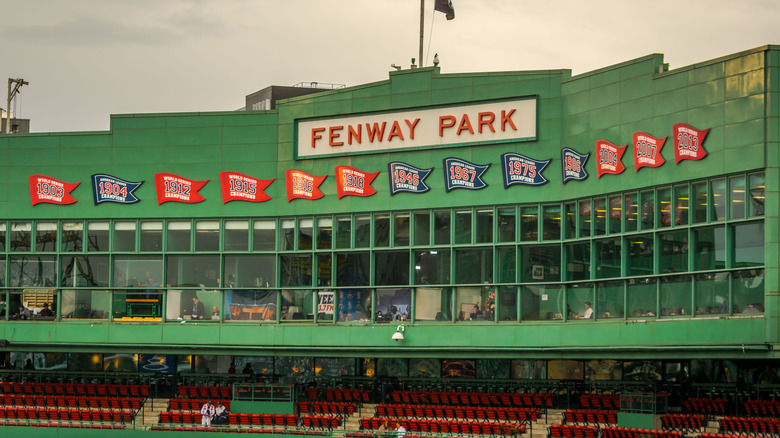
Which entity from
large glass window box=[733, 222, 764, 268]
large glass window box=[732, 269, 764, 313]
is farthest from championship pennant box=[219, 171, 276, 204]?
large glass window box=[732, 269, 764, 313]

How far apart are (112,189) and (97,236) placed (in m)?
2.08

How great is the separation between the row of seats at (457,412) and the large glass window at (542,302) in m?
3.74

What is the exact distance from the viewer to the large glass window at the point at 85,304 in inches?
1837

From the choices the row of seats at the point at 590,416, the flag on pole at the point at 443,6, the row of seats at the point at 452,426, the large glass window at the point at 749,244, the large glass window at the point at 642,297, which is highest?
the flag on pole at the point at 443,6

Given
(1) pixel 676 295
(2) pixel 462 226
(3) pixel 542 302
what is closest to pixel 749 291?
(1) pixel 676 295

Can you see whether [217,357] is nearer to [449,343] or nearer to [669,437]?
[449,343]

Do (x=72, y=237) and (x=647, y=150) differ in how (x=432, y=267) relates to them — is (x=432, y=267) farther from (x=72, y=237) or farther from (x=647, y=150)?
(x=72, y=237)

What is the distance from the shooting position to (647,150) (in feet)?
120

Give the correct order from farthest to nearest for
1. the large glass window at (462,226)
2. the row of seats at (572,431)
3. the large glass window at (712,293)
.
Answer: the large glass window at (462,226)
the row of seats at (572,431)
the large glass window at (712,293)

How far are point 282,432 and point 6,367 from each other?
16.1 metres

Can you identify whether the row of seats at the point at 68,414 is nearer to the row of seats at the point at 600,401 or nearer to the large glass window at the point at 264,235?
the large glass window at the point at 264,235

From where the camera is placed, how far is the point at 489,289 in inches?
1615

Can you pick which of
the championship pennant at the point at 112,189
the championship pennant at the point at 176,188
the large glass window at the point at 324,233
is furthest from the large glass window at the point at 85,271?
the large glass window at the point at 324,233

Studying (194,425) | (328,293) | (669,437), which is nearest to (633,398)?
(669,437)
